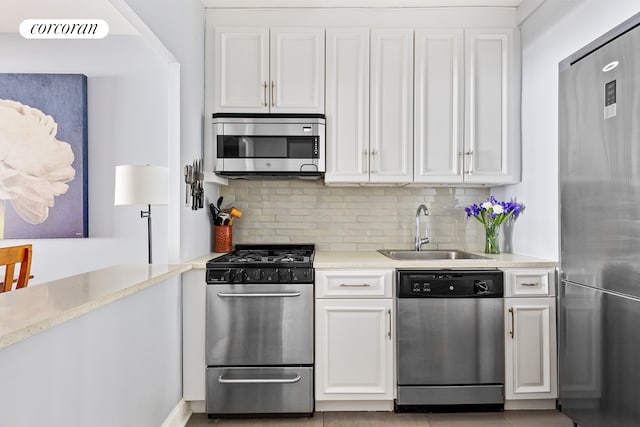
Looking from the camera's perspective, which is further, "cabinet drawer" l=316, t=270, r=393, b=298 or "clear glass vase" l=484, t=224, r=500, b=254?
"clear glass vase" l=484, t=224, r=500, b=254

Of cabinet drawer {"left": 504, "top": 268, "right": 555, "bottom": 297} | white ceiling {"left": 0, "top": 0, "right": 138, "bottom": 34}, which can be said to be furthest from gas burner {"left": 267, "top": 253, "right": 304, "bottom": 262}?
white ceiling {"left": 0, "top": 0, "right": 138, "bottom": 34}

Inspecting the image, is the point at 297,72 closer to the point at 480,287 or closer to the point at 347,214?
the point at 347,214

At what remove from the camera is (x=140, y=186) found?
9.06 feet

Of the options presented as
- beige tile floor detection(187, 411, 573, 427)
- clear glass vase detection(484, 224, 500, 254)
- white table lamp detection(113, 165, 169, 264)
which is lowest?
beige tile floor detection(187, 411, 573, 427)

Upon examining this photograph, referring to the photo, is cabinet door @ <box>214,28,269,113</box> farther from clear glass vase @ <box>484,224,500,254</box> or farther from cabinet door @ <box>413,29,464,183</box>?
clear glass vase @ <box>484,224,500,254</box>

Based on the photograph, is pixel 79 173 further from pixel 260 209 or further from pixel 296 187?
pixel 296 187

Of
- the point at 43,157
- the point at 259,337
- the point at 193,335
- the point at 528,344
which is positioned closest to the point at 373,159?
the point at 259,337

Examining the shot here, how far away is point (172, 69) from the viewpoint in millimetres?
2580

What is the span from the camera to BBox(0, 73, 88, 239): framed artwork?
3.38 m

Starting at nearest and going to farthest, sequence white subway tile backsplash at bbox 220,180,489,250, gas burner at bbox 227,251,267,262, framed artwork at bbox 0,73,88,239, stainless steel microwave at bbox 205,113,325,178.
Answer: gas burner at bbox 227,251,267,262 < stainless steel microwave at bbox 205,113,325,178 < framed artwork at bbox 0,73,88,239 < white subway tile backsplash at bbox 220,180,489,250

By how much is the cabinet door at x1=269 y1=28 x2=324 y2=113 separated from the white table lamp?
Result: 88 cm

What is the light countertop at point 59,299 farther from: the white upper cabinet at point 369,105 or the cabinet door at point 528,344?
the cabinet door at point 528,344

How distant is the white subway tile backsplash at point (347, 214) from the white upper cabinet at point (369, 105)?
39cm

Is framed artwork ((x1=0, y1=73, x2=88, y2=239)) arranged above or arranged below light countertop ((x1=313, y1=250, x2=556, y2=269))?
above
